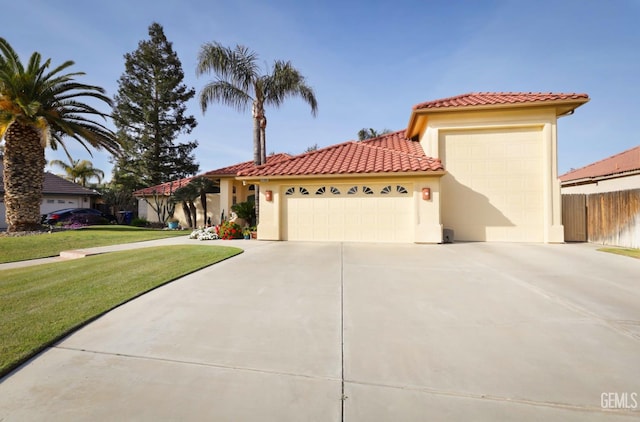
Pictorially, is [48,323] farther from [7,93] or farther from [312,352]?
[7,93]

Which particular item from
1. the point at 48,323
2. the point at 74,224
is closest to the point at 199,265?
the point at 48,323

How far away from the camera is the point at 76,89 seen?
1395 centimetres

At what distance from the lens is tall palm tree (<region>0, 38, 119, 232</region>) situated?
40.3ft

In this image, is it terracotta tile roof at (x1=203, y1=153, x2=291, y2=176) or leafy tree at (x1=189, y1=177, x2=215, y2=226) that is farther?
leafy tree at (x1=189, y1=177, x2=215, y2=226)

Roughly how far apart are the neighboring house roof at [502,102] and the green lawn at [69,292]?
909 centimetres

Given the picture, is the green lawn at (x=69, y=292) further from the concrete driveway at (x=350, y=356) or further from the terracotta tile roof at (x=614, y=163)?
the terracotta tile roof at (x=614, y=163)

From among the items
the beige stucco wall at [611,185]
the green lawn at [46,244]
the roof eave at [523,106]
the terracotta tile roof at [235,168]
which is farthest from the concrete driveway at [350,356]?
the terracotta tile roof at [235,168]

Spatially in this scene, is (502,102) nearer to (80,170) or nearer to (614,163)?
(614,163)

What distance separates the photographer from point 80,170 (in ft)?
108

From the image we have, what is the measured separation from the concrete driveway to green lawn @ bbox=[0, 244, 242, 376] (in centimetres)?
27

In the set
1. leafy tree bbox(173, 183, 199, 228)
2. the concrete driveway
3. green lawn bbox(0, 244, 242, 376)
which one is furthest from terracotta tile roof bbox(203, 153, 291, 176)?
the concrete driveway

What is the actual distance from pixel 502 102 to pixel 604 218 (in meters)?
5.44

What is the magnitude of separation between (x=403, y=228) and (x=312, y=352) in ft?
26.3

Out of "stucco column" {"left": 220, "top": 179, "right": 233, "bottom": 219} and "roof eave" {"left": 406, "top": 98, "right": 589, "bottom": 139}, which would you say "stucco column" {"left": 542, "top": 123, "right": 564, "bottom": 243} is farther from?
"stucco column" {"left": 220, "top": 179, "right": 233, "bottom": 219}
